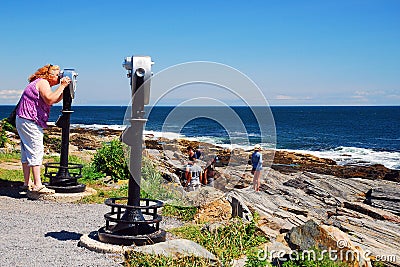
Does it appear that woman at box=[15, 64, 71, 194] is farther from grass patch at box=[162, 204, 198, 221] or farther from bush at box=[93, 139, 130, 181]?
bush at box=[93, 139, 130, 181]

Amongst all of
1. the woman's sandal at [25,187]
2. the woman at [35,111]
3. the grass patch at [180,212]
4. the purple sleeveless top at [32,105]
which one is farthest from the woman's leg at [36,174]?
the grass patch at [180,212]

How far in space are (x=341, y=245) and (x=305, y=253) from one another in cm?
35

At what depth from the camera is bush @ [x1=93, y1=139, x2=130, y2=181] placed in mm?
11148

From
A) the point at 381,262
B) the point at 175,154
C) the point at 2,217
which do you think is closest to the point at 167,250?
the point at 381,262

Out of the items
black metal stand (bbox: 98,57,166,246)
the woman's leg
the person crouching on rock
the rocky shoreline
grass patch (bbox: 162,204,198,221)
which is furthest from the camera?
the person crouching on rock

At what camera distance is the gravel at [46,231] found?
17.3 feet

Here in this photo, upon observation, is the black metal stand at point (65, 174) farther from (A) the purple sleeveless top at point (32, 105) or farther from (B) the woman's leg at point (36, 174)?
(A) the purple sleeveless top at point (32, 105)

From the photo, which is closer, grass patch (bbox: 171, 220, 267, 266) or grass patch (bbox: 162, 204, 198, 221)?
grass patch (bbox: 171, 220, 267, 266)

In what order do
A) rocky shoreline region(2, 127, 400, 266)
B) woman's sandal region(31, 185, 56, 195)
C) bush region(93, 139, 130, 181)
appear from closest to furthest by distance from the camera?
rocky shoreline region(2, 127, 400, 266) < woman's sandal region(31, 185, 56, 195) < bush region(93, 139, 130, 181)

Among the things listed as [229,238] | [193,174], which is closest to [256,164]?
[193,174]

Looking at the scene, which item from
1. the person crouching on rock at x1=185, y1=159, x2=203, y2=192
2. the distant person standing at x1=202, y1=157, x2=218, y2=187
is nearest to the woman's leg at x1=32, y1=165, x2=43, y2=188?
the person crouching on rock at x1=185, y1=159, x2=203, y2=192

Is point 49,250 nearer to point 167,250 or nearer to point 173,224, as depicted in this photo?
point 167,250

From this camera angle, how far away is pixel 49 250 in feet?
18.4

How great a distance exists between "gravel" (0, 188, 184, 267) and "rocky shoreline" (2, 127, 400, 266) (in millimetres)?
1736
